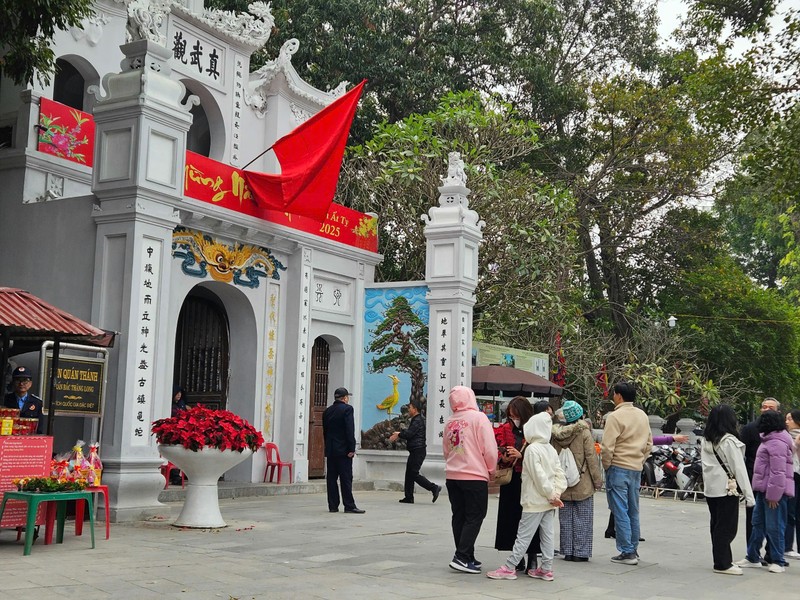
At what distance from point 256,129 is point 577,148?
13922mm

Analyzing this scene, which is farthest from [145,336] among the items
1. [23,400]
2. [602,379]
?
[602,379]

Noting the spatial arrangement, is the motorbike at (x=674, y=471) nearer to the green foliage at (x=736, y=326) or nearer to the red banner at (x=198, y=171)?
the red banner at (x=198, y=171)

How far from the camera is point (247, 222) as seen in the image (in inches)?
559

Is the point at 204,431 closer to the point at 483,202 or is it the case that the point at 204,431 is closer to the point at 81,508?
the point at 81,508

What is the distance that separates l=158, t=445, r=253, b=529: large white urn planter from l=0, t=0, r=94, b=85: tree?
196 inches

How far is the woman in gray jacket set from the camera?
311 inches

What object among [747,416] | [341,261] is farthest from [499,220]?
[747,416]

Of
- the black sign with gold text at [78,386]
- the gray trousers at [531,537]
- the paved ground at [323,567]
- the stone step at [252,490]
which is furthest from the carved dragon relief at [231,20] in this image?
the gray trousers at [531,537]

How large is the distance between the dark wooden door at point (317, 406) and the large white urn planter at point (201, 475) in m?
6.02

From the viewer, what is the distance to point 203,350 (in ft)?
49.9

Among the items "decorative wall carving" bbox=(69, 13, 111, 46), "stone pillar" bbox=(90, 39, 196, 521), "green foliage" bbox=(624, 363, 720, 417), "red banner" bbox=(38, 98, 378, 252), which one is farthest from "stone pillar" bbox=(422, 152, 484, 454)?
"green foliage" bbox=(624, 363, 720, 417)

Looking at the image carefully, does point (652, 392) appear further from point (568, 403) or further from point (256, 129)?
point (568, 403)

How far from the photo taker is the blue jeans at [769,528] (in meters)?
8.31

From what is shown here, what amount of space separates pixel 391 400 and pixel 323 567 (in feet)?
28.8
